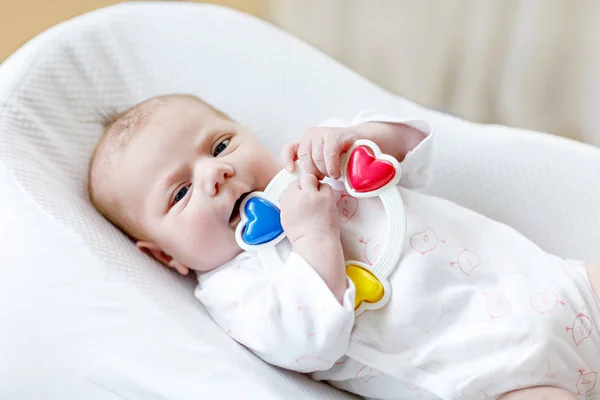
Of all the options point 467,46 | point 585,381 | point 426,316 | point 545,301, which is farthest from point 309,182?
point 467,46

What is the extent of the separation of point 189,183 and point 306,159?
17 centimetres

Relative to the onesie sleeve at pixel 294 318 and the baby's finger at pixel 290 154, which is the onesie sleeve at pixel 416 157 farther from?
the onesie sleeve at pixel 294 318

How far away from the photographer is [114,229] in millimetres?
1034

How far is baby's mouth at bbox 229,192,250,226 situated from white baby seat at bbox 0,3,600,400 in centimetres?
13

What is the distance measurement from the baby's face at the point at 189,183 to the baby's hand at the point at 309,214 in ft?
0.27

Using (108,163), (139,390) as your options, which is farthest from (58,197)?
(139,390)

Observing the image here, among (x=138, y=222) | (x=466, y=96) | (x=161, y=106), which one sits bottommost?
(x=466, y=96)

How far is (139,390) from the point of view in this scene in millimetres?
829

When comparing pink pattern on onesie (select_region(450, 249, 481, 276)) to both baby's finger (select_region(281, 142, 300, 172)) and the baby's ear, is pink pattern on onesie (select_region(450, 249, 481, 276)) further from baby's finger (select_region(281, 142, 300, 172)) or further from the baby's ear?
the baby's ear

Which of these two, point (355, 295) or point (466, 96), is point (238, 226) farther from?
point (466, 96)

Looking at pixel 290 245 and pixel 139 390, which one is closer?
pixel 139 390

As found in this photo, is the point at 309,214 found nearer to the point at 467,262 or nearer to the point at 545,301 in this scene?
the point at 467,262

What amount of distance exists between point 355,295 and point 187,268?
0.91ft

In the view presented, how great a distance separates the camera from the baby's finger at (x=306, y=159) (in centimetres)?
94
